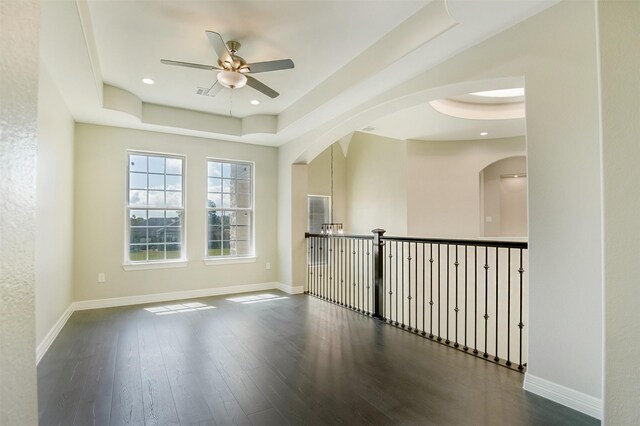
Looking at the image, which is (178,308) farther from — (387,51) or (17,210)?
(17,210)

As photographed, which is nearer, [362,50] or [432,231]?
[362,50]

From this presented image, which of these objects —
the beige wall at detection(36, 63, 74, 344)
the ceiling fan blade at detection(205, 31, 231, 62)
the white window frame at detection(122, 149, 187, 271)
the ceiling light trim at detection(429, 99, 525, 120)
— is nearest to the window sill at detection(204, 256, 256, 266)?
the white window frame at detection(122, 149, 187, 271)

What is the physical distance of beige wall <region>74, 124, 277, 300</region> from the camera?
15.4 feet

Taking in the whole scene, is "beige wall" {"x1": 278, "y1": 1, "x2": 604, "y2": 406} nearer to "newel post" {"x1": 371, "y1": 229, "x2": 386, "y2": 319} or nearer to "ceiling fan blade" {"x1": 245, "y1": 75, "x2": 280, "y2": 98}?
"newel post" {"x1": 371, "y1": 229, "x2": 386, "y2": 319}

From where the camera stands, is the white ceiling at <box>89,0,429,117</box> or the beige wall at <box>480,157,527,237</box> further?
the beige wall at <box>480,157,527,237</box>

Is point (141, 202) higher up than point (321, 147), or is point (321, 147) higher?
point (321, 147)

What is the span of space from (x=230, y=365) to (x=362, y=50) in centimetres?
324

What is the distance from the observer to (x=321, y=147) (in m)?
5.26

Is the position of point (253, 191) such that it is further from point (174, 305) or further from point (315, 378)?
point (315, 378)

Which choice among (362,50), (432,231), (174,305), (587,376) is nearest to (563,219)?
(587,376)

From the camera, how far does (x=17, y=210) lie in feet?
2.31

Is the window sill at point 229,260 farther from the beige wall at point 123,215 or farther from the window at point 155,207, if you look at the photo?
the window at point 155,207

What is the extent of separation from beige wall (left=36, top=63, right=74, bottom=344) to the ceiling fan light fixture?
1.57 metres

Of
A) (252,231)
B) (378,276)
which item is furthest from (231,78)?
(252,231)
